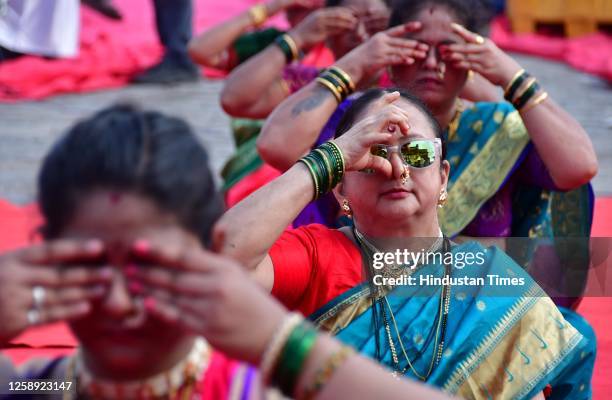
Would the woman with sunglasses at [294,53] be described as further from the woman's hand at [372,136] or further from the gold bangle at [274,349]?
the gold bangle at [274,349]

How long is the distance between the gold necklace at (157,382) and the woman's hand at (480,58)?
64.0 inches

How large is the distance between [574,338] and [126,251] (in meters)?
1.13

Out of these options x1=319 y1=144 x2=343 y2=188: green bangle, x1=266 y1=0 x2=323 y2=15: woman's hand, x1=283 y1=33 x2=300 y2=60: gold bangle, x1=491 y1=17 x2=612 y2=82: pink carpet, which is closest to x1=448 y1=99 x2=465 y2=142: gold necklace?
x1=283 y1=33 x2=300 y2=60: gold bangle

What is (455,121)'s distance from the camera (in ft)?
9.53

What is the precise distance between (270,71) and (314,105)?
72 centimetres

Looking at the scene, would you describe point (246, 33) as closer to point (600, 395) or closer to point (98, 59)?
point (600, 395)

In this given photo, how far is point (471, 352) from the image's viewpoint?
6.40ft

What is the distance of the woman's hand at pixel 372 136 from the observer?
6.66ft

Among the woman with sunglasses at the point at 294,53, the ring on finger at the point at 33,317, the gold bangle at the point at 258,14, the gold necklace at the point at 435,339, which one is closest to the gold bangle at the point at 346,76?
the woman with sunglasses at the point at 294,53

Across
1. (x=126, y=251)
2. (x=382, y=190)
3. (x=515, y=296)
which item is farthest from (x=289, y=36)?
(x=126, y=251)

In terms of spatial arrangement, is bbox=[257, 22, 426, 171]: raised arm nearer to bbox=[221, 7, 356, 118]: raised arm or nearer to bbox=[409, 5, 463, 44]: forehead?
bbox=[409, 5, 463, 44]: forehead

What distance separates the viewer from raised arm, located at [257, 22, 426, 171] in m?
2.71

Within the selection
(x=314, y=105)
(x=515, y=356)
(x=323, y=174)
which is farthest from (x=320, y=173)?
(x=314, y=105)

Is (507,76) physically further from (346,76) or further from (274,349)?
(274,349)
